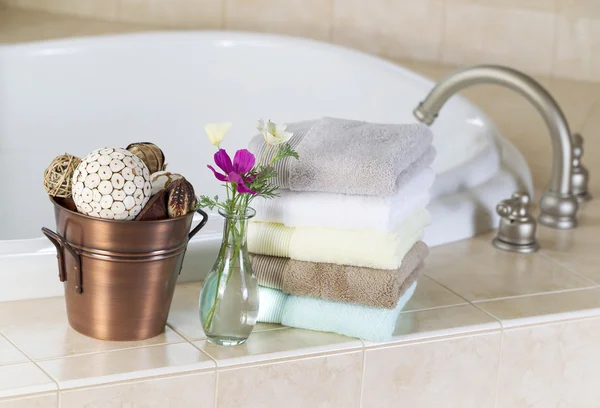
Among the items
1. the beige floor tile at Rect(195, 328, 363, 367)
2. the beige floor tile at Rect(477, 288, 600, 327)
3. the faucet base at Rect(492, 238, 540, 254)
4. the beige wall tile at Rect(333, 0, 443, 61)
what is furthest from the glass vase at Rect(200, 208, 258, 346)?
the beige wall tile at Rect(333, 0, 443, 61)

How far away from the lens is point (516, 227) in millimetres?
1615

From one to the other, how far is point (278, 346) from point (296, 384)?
0.05 meters

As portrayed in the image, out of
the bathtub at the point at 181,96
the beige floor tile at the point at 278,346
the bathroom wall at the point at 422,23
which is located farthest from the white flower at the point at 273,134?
the bathroom wall at the point at 422,23

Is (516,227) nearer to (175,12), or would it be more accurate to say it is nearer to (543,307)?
(543,307)

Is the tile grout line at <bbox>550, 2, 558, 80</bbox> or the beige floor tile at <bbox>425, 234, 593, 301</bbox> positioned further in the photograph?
the tile grout line at <bbox>550, 2, 558, 80</bbox>

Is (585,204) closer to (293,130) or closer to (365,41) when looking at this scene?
(293,130)

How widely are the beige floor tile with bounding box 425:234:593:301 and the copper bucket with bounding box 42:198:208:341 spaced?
1.58 feet

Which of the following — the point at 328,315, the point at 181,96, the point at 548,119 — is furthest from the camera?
the point at 181,96

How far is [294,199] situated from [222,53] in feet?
4.12

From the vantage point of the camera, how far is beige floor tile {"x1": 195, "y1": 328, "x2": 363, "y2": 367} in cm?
115

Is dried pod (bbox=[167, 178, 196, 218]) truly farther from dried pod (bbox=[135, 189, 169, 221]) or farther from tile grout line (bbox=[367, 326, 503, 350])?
tile grout line (bbox=[367, 326, 503, 350])

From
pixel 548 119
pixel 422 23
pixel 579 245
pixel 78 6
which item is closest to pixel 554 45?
pixel 422 23

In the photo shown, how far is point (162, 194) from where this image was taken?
1.13 metres

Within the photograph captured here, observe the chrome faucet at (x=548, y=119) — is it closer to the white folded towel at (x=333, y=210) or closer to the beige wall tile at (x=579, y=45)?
the white folded towel at (x=333, y=210)
